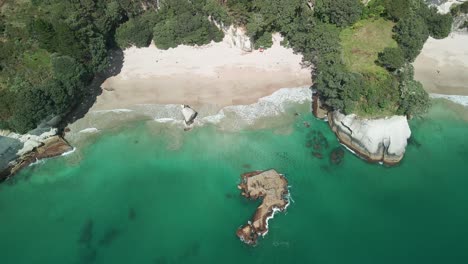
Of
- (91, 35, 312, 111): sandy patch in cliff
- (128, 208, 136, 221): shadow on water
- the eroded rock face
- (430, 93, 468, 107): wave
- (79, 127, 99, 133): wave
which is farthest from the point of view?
(91, 35, 312, 111): sandy patch in cliff

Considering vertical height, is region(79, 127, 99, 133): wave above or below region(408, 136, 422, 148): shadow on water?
above

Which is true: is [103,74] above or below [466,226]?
above

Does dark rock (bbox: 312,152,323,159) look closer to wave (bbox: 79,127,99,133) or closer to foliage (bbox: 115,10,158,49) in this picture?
wave (bbox: 79,127,99,133)

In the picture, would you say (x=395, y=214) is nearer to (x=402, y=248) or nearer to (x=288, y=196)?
(x=402, y=248)

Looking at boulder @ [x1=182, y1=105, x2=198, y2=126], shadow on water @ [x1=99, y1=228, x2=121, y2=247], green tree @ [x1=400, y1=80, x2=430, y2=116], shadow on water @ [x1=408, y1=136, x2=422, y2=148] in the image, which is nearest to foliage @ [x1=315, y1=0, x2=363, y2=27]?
green tree @ [x1=400, y1=80, x2=430, y2=116]

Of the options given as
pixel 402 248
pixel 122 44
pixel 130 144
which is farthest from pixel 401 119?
pixel 122 44

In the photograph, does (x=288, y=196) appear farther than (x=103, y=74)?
No
